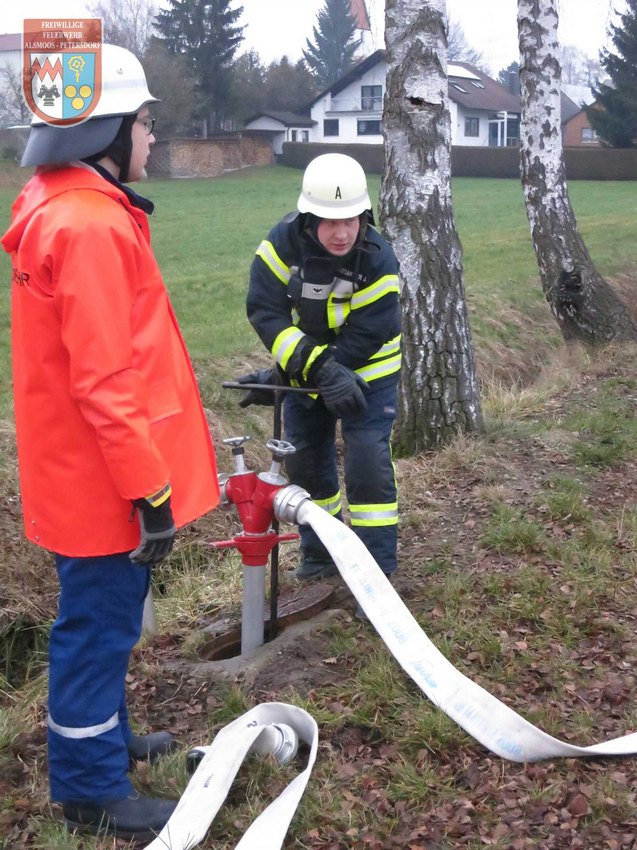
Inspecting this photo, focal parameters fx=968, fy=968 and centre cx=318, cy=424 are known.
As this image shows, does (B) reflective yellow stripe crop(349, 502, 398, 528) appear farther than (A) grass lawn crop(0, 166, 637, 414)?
No

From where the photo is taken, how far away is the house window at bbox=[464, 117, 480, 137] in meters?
61.6

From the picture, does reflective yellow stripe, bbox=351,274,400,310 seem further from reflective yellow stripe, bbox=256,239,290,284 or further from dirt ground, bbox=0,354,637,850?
dirt ground, bbox=0,354,637,850

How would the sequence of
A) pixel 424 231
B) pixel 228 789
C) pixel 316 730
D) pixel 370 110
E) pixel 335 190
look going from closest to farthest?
pixel 228 789 → pixel 316 730 → pixel 335 190 → pixel 424 231 → pixel 370 110

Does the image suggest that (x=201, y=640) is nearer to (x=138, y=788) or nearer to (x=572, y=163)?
(x=138, y=788)

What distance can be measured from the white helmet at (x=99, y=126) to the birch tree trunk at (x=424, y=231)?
148 inches

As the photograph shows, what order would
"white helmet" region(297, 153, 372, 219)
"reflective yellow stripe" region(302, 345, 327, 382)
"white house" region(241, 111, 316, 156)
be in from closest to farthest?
"white helmet" region(297, 153, 372, 219), "reflective yellow stripe" region(302, 345, 327, 382), "white house" region(241, 111, 316, 156)

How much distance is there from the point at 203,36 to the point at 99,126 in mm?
56271

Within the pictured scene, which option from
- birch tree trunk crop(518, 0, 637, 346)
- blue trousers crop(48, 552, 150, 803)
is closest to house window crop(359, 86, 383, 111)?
birch tree trunk crop(518, 0, 637, 346)

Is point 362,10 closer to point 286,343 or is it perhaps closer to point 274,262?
point 274,262

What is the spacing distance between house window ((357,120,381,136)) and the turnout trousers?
60.3 meters

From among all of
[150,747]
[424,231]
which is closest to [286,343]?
[150,747]

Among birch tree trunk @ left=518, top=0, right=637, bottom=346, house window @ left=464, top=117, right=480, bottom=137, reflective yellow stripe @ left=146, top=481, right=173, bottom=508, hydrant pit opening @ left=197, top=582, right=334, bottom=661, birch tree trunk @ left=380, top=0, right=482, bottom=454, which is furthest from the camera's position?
house window @ left=464, top=117, right=480, bottom=137

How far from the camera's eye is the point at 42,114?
2883 mm

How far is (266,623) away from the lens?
4430 millimetres
